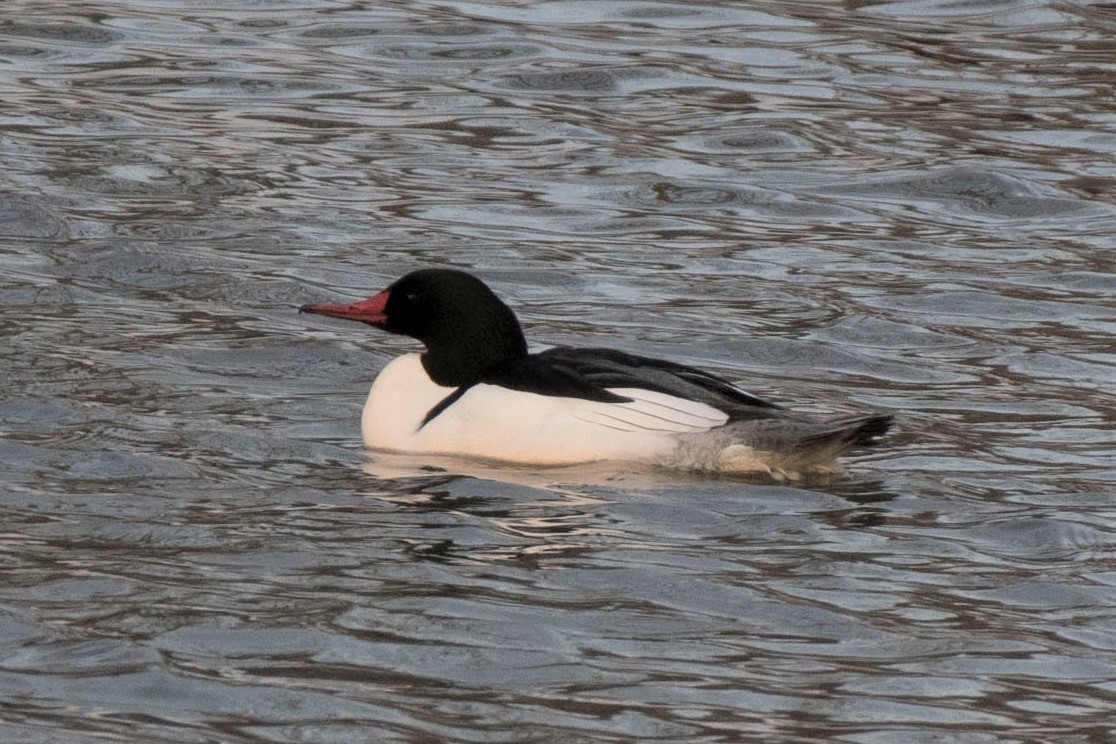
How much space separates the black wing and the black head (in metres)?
0.12

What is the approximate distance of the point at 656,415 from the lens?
27.4ft

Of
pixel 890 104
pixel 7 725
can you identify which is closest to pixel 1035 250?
pixel 890 104

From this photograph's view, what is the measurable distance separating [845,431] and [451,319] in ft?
5.15

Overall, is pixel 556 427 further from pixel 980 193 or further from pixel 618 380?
pixel 980 193

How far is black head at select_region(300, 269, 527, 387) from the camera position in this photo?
28.6 ft

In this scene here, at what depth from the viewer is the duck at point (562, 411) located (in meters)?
8.30

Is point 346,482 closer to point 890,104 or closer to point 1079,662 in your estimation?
point 1079,662

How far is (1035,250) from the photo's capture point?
12594 mm

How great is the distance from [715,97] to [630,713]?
10491 mm

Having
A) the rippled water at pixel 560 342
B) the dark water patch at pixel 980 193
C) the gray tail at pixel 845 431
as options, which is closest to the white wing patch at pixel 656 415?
the rippled water at pixel 560 342

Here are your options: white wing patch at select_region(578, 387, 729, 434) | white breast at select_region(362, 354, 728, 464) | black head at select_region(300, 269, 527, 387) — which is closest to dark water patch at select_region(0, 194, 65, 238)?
black head at select_region(300, 269, 527, 387)

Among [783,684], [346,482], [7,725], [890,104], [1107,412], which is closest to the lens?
[7,725]

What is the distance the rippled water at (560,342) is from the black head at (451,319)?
49cm

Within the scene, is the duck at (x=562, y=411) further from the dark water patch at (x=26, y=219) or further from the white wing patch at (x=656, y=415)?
the dark water patch at (x=26, y=219)
